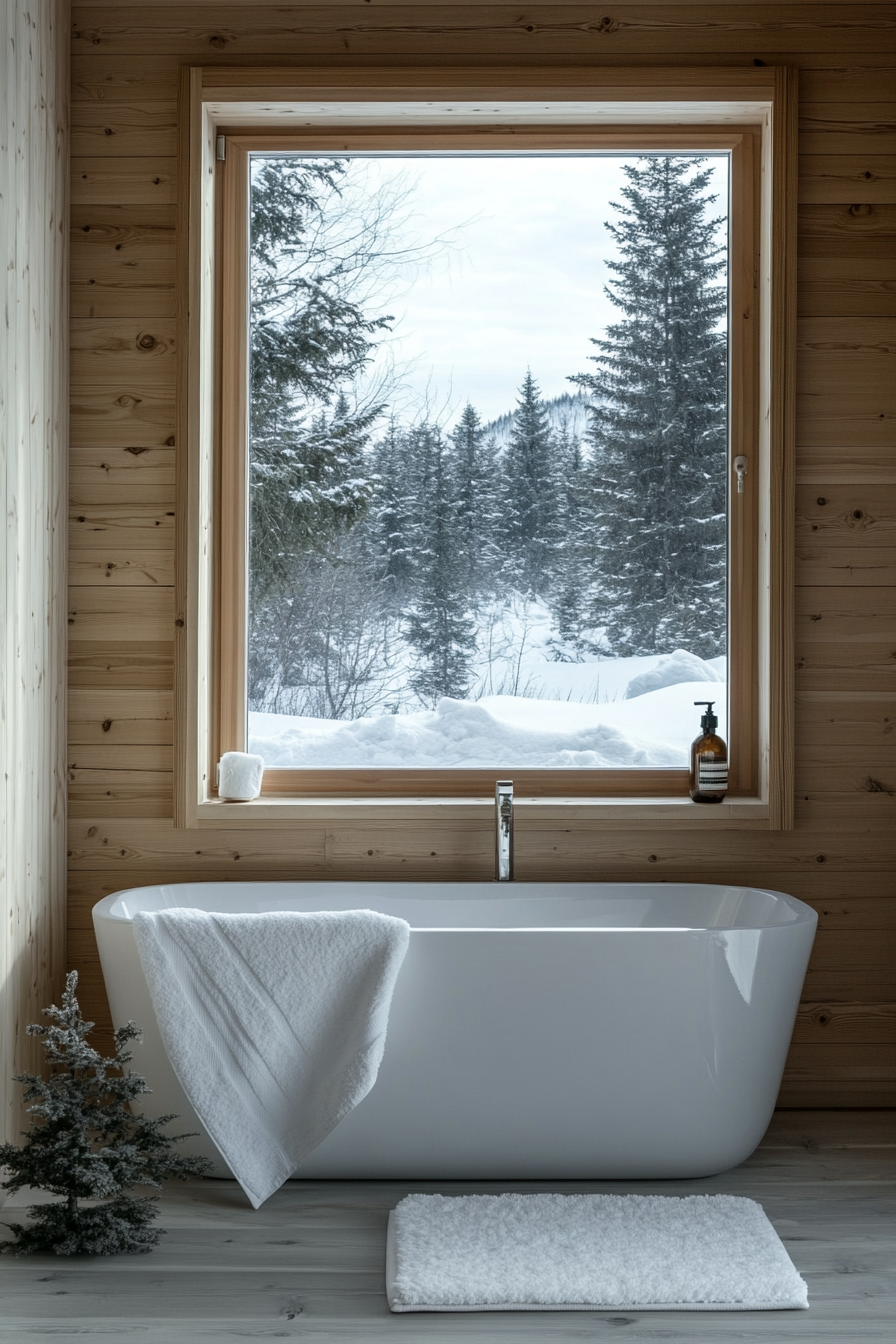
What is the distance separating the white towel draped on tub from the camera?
2.13 m

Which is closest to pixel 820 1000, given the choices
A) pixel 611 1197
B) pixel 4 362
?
pixel 611 1197

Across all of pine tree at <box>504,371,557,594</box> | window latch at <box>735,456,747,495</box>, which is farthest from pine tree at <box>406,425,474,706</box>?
window latch at <box>735,456,747,495</box>

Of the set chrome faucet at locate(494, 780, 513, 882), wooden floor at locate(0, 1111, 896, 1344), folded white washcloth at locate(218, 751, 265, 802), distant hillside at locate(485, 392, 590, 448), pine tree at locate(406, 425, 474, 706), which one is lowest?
wooden floor at locate(0, 1111, 896, 1344)

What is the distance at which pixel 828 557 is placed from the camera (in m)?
2.73

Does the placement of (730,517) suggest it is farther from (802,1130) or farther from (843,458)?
(802,1130)

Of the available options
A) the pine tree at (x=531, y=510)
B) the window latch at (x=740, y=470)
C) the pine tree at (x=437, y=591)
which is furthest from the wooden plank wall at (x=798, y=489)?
the pine tree at (x=531, y=510)

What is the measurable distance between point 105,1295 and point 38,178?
2.27 metres

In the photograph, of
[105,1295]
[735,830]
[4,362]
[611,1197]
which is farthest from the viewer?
[735,830]

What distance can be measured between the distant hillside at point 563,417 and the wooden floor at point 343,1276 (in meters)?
1.78

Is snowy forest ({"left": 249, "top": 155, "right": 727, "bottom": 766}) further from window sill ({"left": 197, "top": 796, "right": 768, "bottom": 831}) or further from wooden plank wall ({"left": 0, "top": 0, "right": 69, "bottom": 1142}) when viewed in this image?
wooden plank wall ({"left": 0, "top": 0, "right": 69, "bottom": 1142})

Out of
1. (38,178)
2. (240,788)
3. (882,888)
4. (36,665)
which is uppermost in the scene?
(38,178)

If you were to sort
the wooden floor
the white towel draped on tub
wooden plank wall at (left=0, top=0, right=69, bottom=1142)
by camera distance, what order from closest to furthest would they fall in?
the wooden floor → the white towel draped on tub → wooden plank wall at (left=0, top=0, right=69, bottom=1142)

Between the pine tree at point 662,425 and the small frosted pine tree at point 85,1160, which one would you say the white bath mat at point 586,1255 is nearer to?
the small frosted pine tree at point 85,1160

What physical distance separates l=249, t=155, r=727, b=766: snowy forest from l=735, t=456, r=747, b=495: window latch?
1.9 inches
